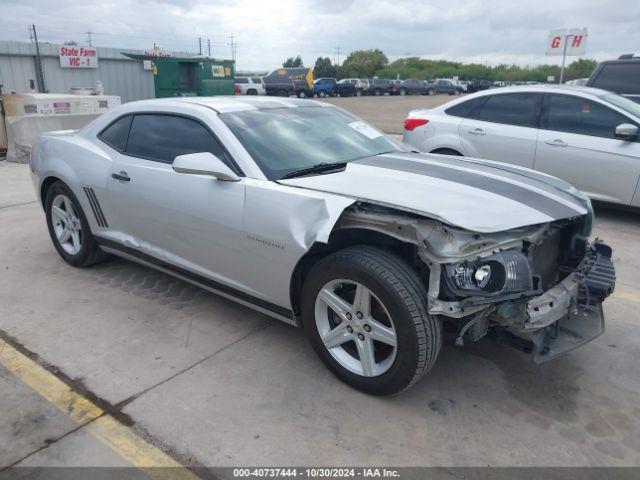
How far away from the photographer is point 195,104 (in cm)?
374

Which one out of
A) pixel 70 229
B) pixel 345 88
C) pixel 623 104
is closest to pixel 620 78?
Answer: pixel 623 104

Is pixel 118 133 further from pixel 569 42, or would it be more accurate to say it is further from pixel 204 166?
pixel 569 42

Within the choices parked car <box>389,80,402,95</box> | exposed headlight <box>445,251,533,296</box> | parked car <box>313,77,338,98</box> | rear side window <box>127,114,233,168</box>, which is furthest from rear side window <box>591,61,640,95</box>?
parked car <box>389,80,402,95</box>

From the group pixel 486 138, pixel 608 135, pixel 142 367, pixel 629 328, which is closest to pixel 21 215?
pixel 142 367

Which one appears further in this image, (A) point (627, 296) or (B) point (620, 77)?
(B) point (620, 77)

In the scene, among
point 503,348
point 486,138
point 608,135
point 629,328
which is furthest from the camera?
point 486,138

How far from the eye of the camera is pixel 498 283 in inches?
99.3

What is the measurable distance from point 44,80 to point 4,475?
2354 centimetres

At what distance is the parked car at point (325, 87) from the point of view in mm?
42656

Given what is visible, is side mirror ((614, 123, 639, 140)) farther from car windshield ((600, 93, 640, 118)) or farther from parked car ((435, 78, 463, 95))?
parked car ((435, 78, 463, 95))

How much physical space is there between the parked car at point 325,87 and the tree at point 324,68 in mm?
30178

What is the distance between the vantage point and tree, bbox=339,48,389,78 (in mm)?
86512

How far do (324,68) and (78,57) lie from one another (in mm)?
57782

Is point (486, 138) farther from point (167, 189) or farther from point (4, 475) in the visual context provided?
point (4, 475)
